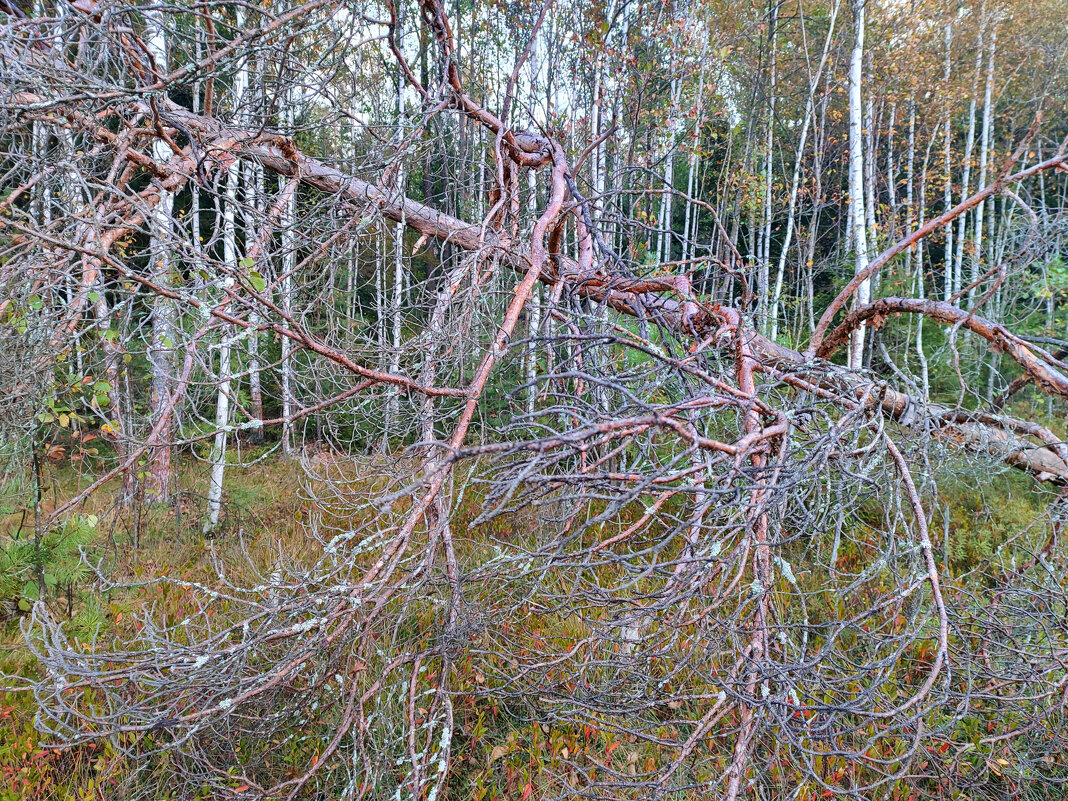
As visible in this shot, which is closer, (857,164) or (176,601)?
(176,601)

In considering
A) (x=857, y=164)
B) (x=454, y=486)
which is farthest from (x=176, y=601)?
(x=857, y=164)

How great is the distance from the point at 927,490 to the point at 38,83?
120 inches

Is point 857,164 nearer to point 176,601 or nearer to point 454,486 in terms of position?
point 454,486

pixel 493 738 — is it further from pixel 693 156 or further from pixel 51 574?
pixel 693 156

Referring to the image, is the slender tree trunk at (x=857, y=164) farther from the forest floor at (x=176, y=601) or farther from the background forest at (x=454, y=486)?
the forest floor at (x=176, y=601)

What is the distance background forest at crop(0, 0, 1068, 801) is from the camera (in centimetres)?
142

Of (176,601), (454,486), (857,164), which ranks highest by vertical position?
(857,164)

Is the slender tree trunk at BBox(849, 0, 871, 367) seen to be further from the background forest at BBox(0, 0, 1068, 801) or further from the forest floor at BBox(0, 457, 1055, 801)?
the forest floor at BBox(0, 457, 1055, 801)

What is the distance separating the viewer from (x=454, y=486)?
12.3 feet

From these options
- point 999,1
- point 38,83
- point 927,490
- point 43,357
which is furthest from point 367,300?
point 999,1

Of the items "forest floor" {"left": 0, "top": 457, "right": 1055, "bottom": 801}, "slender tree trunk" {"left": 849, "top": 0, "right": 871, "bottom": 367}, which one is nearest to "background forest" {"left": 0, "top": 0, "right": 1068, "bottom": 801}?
"forest floor" {"left": 0, "top": 457, "right": 1055, "bottom": 801}

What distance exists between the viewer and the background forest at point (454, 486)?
1419 mm

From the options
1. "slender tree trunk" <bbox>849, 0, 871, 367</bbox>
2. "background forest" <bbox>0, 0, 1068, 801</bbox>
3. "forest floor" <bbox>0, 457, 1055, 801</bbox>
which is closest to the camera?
"background forest" <bbox>0, 0, 1068, 801</bbox>

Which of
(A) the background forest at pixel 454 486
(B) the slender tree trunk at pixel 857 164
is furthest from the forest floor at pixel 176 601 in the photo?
(B) the slender tree trunk at pixel 857 164
